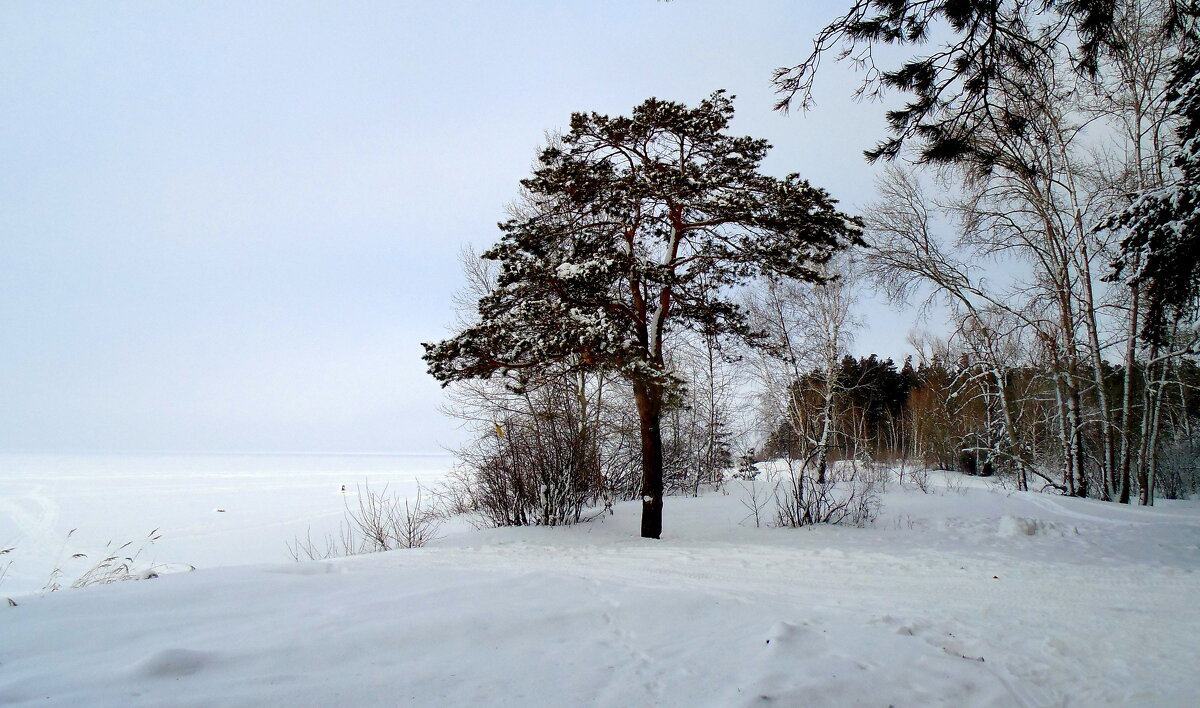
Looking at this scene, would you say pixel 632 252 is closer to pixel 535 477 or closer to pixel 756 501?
pixel 535 477

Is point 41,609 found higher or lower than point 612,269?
lower

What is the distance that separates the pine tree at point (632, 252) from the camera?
8.41 metres

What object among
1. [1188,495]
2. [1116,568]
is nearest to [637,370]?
[1116,568]

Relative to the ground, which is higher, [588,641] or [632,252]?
[632,252]

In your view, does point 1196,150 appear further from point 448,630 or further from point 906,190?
point 906,190

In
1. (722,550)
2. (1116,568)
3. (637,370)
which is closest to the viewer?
(1116,568)

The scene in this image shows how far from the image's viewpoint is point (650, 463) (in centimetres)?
956

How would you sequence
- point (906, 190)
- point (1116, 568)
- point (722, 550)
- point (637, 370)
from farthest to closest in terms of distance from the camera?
point (906, 190) → point (637, 370) → point (722, 550) → point (1116, 568)

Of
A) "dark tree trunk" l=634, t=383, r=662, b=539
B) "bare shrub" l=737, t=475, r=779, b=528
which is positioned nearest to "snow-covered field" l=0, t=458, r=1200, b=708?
"dark tree trunk" l=634, t=383, r=662, b=539

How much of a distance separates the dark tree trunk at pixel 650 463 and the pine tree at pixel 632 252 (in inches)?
0.7

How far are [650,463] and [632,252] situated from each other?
12.0ft

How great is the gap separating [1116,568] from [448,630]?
27.8ft

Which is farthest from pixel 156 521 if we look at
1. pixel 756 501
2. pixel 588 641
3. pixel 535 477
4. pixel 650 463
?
pixel 588 641

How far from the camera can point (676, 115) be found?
28.8 feet
